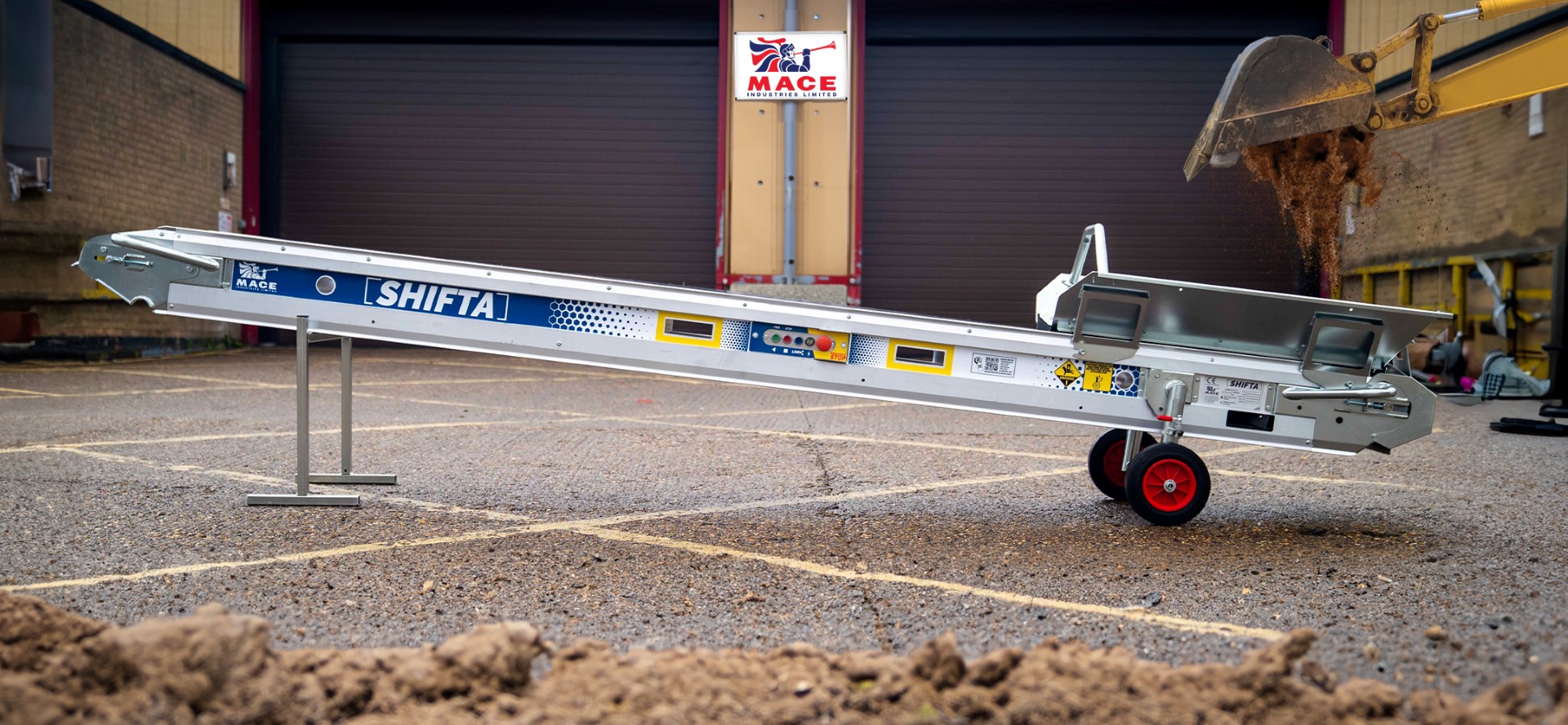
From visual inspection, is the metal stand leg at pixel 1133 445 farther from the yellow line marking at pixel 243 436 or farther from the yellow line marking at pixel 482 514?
the yellow line marking at pixel 243 436

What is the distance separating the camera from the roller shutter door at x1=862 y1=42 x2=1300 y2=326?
1458cm

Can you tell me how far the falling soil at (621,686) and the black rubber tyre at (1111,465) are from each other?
98.5 inches

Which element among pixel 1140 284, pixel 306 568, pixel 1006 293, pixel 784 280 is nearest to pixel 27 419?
pixel 306 568

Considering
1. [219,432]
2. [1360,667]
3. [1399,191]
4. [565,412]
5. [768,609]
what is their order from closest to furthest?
[1360,667] < [768,609] < [219,432] < [565,412] < [1399,191]

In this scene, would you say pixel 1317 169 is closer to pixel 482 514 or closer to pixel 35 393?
pixel 482 514

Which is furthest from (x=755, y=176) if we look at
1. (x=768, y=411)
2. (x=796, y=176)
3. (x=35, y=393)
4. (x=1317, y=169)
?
(x=1317, y=169)

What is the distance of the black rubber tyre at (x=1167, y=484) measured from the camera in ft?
13.9

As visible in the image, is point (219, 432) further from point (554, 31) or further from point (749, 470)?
point (554, 31)

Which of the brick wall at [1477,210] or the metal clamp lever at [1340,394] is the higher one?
the brick wall at [1477,210]

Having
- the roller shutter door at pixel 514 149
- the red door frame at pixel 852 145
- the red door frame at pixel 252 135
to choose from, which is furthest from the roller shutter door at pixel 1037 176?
the red door frame at pixel 252 135

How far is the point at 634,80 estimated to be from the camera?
581 inches

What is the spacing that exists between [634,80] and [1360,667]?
1345 cm

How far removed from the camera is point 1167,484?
429 cm

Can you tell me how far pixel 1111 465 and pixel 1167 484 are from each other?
0.70 meters
